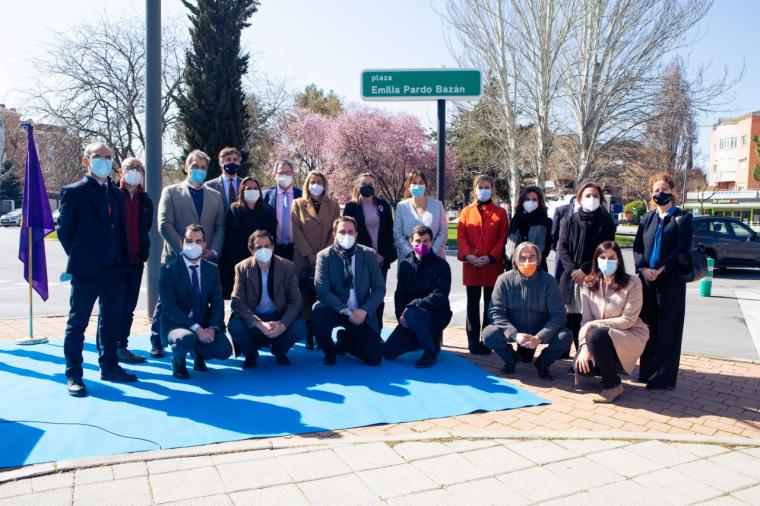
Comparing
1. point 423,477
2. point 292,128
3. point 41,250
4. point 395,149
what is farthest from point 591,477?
point 292,128

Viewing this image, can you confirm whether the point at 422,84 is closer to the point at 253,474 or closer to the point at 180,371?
the point at 180,371

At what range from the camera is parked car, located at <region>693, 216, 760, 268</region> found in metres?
16.7

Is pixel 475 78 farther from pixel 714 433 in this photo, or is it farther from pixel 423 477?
pixel 423 477

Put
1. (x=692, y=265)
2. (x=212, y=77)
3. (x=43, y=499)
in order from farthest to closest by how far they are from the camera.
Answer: (x=212, y=77) → (x=692, y=265) → (x=43, y=499)

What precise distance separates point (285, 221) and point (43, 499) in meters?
4.22

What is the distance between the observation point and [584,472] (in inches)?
139

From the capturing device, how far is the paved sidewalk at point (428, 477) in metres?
3.15

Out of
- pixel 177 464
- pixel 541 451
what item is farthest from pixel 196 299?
pixel 541 451

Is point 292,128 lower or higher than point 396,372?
higher

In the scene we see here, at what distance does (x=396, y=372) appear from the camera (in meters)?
5.89

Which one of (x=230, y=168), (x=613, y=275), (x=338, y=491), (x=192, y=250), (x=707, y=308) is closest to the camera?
(x=338, y=491)

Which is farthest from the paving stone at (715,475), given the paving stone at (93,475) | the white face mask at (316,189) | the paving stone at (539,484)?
the white face mask at (316,189)

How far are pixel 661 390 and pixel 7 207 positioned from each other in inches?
2635

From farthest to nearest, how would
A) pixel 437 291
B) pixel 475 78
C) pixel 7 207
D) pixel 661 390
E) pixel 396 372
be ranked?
1. pixel 7 207
2. pixel 475 78
3. pixel 437 291
4. pixel 396 372
5. pixel 661 390
